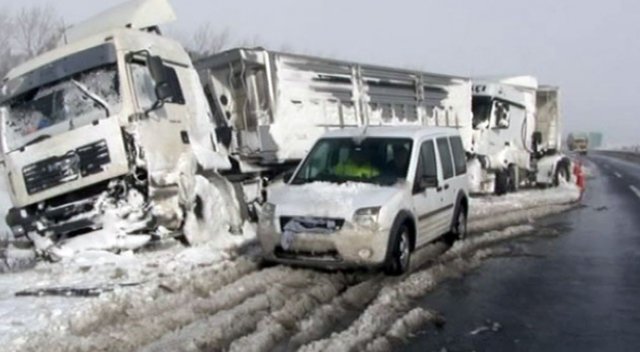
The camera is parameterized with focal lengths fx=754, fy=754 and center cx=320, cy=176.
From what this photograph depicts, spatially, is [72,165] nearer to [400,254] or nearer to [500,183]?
[400,254]

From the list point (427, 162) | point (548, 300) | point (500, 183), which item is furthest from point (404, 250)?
point (500, 183)

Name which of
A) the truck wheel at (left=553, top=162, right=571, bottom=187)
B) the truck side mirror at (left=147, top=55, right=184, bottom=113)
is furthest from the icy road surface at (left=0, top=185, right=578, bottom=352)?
the truck wheel at (left=553, top=162, right=571, bottom=187)

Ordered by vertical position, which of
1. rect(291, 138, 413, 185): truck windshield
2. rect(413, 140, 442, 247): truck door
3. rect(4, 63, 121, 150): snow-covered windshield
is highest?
rect(4, 63, 121, 150): snow-covered windshield

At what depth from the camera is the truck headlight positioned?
8.63 metres

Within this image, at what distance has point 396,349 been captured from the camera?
625 cm

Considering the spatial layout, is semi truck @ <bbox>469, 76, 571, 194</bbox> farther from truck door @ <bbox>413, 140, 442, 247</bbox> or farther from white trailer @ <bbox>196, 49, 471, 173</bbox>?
truck door @ <bbox>413, 140, 442, 247</bbox>

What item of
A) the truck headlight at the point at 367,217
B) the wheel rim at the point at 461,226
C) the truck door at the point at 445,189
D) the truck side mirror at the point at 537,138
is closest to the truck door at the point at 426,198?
the truck door at the point at 445,189

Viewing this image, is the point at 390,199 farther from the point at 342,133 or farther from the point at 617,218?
the point at 617,218

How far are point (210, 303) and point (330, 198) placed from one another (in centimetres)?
218

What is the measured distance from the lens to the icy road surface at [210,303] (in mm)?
6234

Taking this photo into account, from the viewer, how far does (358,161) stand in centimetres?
993

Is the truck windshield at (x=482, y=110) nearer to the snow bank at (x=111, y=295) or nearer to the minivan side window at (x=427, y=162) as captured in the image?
the minivan side window at (x=427, y=162)

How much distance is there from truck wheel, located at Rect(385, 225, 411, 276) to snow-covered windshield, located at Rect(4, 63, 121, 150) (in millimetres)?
4147

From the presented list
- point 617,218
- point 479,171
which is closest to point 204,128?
point 617,218
